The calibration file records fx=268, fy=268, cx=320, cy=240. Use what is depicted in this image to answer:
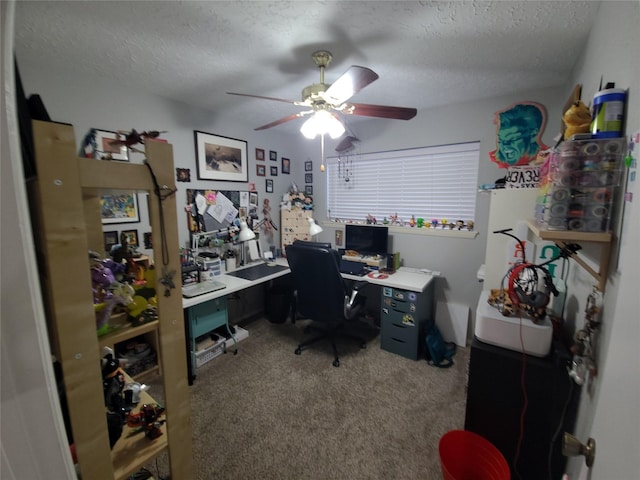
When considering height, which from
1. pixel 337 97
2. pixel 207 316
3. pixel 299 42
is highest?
pixel 299 42

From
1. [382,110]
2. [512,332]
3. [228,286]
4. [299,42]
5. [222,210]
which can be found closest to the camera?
[512,332]

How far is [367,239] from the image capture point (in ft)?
9.80

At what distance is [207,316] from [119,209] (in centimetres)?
111

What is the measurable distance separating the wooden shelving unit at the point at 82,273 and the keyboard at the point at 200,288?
1273 mm

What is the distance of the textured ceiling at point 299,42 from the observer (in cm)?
128

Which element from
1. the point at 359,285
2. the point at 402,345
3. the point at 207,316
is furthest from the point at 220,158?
the point at 402,345

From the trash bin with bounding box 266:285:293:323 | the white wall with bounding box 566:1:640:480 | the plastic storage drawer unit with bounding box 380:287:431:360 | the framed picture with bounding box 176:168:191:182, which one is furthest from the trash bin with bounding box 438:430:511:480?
the framed picture with bounding box 176:168:191:182

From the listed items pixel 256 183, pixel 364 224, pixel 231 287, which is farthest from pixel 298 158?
pixel 231 287

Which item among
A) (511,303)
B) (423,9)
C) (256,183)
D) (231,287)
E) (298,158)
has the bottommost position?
(231,287)

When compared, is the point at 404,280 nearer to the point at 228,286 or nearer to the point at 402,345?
the point at 402,345

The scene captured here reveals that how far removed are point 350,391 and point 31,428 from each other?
6.37ft

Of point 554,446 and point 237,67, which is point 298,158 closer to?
point 237,67

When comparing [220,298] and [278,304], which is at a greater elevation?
[220,298]

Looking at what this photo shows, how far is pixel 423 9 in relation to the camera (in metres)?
1.28
